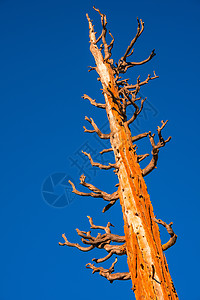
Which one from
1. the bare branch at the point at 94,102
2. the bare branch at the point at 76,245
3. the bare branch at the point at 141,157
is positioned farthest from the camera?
the bare branch at the point at 94,102

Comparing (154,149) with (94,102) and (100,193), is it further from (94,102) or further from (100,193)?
(94,102)

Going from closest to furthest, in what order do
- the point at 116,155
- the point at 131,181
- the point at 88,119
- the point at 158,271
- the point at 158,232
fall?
the point at 158,271, the point at 158,232, the point at 131,181, the point at 116,155, the point at 88,119

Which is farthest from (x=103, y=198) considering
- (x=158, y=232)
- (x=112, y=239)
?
(x=158, y=232)

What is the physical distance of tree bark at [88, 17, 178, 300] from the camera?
361 centimetres

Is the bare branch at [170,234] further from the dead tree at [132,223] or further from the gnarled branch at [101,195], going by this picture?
the gnarled branch at [101,195]

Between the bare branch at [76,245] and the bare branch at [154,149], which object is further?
the bare branch at [76,245]

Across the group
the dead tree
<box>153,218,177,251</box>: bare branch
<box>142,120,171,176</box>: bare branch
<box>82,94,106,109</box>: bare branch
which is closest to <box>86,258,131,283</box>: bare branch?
the dead tree

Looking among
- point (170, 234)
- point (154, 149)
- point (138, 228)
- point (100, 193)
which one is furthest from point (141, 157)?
point (170, 234)

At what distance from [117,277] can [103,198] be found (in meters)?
1.45

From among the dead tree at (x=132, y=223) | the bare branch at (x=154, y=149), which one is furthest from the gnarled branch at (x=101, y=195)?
the bare branch at (x=154, y=149)

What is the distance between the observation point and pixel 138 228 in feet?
13.5

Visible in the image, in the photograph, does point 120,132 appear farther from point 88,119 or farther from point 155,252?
point 155,252

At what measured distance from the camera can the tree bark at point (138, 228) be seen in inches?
142

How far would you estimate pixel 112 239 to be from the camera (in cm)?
473
